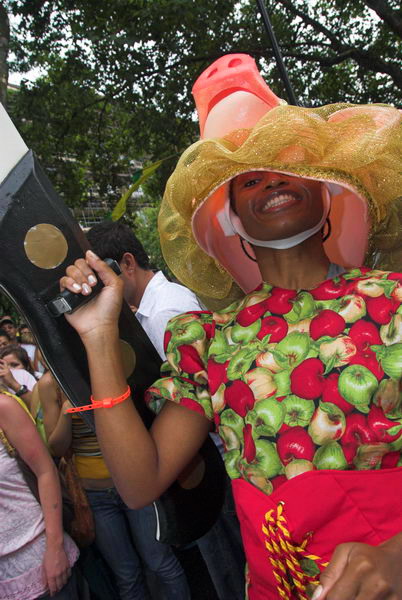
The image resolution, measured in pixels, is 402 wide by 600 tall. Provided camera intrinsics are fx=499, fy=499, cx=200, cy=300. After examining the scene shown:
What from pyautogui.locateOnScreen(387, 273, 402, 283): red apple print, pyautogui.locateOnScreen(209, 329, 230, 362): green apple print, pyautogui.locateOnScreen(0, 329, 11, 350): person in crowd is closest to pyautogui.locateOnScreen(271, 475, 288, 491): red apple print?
pyautogui.locateOnScreen(209, 329, 230, 362): green apple print

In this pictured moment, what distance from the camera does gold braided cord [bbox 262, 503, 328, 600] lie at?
3.60ft

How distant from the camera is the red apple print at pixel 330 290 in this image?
126cm

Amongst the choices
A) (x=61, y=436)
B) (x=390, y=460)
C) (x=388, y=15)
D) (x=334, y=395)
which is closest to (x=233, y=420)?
(x=334, y=395)

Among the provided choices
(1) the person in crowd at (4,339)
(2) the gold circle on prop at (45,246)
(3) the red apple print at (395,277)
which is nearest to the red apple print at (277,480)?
(3) the red apple print at (395,277)

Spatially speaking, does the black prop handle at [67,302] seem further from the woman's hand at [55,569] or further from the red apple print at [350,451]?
the woman's hand at [55,569]

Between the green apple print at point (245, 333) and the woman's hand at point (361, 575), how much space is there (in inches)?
20.8

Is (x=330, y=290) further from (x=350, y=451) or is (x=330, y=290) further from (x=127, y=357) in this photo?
(x=127, y=357)

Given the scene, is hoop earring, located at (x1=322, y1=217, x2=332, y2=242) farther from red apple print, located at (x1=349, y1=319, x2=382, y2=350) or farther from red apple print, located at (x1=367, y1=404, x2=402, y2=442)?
red apple print, located at (x1=367, y1=404, x2=402, y2=442)

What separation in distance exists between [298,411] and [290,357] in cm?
13

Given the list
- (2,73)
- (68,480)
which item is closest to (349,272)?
(68,480)

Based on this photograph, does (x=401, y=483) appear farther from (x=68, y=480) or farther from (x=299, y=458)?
(x=68, y=480)

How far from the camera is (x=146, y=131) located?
8.07m

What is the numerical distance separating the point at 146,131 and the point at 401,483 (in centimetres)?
776

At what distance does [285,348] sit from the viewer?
122 cm
